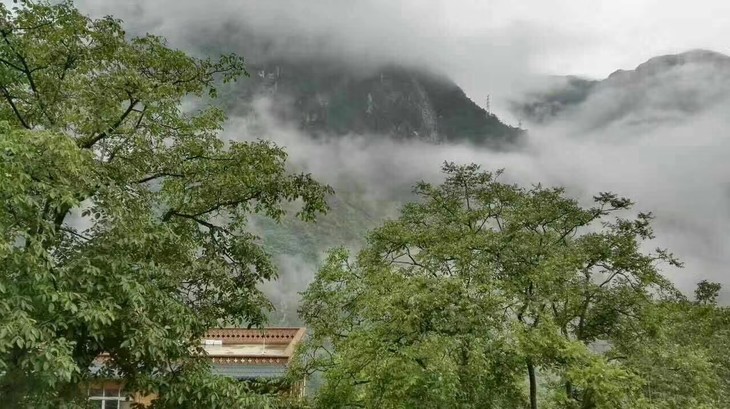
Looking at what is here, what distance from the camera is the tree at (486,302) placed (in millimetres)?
12609

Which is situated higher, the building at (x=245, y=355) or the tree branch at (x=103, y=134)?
the tree branch at (x=103, y=134)

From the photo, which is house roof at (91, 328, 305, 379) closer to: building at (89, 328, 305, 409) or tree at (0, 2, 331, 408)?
building at (89, 328, 305, 409)

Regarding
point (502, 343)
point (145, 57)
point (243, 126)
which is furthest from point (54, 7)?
point (243, 126)

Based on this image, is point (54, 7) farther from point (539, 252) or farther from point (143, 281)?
point (539, 252)

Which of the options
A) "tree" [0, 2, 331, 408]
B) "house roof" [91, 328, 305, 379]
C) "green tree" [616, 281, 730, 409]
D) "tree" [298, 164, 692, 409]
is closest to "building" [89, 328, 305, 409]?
"house roof" [91, 328, 305, 379]

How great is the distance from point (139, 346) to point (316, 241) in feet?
429

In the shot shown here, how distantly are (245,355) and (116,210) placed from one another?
2096 centimetres

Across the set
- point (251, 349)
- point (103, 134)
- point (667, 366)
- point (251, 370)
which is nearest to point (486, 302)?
point (667, 366)

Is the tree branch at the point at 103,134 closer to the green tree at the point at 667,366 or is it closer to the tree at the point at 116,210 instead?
the tree at the point at 116,210

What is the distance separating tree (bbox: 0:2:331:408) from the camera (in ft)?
24.4

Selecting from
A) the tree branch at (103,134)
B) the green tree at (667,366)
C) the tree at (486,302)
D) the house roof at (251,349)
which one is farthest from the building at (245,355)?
the tree branch at (103,134)

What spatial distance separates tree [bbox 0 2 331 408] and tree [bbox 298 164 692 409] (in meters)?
3.49

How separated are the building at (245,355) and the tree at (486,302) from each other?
524 centimetres

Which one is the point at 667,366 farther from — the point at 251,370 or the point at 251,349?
the point at 251,349
